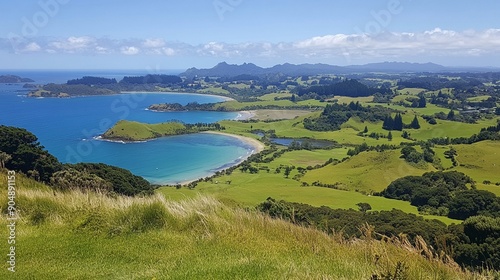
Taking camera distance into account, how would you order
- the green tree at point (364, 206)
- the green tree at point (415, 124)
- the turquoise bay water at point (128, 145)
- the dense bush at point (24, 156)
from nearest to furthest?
the dense bush at point (24, 156)
the green tree at point (364, 206)
the turquoise bay water at point (128, 145)
the green tree at point (415, 124)

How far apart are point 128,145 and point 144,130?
13518mm

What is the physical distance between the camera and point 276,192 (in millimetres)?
60438

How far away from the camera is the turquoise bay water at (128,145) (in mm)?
86188

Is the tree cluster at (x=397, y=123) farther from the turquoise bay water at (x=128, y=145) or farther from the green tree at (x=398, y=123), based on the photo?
the turquoise bay water at (x=128, y=145)

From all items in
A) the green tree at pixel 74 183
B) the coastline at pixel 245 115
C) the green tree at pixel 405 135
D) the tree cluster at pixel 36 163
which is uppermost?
the green tree at pixel 74 183

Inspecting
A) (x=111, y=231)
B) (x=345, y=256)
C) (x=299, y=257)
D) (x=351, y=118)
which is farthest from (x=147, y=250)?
(x=351, y=118)

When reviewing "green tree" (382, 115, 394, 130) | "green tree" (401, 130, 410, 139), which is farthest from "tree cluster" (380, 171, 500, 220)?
"green tree" (382, 115, 394, 130)

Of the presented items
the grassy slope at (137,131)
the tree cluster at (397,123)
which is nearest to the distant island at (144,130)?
the grassy slope at (137,131)

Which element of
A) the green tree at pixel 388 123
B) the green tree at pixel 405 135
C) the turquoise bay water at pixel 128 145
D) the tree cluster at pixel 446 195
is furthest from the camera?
the green tree at pixel 388 123

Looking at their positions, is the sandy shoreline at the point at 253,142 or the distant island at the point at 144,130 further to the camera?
the distant island at the point at 144,130

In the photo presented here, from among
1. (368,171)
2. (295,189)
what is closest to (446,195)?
(368,171)

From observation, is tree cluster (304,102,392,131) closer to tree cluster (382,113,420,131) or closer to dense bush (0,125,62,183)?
tree cluster (382,113,420,131)

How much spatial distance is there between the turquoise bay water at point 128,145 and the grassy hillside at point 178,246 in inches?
2661

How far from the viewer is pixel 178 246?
5469mm
